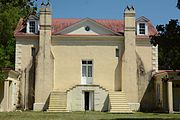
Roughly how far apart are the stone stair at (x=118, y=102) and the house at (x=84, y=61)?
616 millimetres

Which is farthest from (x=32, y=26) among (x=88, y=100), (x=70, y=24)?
(x=88, y=100)

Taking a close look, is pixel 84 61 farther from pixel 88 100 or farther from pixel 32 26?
pixel 32 26

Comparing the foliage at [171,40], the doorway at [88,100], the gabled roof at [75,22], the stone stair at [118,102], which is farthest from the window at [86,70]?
the foliage at [171,40]

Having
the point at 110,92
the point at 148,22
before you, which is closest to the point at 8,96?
the point at 110,92

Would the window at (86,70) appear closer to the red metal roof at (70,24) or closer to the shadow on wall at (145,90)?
the red metal roof at (70,24)

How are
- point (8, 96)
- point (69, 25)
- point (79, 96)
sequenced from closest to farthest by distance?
point (8, 96) → point (79, 96) → point (69, 25)

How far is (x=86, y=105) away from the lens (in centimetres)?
3503

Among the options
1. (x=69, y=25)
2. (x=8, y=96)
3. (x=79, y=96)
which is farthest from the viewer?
(x=69, y=25)

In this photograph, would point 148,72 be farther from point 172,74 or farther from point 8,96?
point 8,96

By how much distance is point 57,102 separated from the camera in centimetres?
3372

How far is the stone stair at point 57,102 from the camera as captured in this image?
32972 mm

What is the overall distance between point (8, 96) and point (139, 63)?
42.7 ft

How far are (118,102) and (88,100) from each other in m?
3.06

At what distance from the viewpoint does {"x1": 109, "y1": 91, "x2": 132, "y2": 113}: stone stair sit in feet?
107
